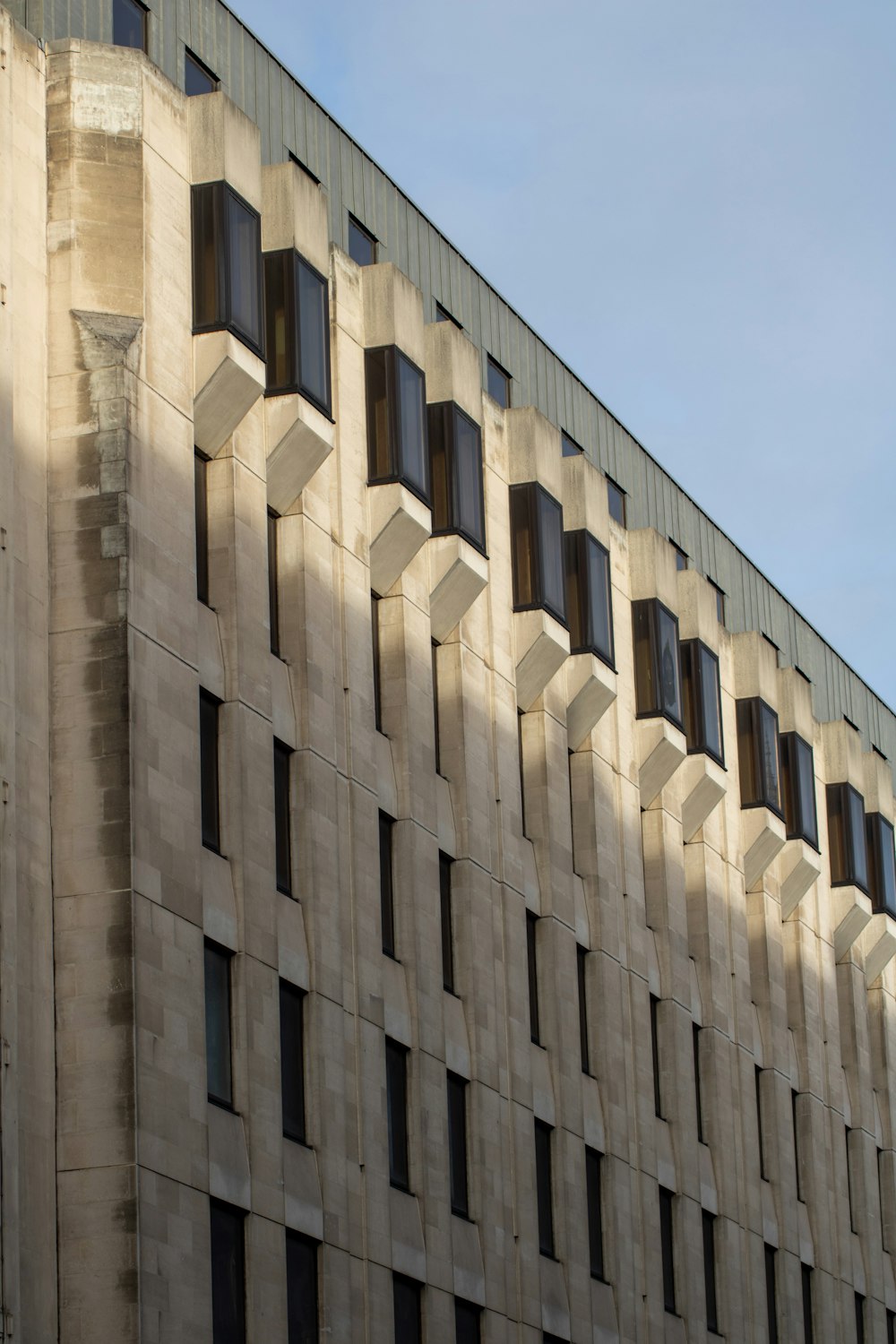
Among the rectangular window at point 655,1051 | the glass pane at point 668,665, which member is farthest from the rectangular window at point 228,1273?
the glass pane at point 668,665

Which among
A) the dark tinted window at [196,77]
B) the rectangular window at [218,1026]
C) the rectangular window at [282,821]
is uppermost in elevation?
the dark tinted window at [196,77]

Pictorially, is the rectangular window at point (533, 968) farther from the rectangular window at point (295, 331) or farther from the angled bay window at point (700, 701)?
the rectangular window at point (295, 331)

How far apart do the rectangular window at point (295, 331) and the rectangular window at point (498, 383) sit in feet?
38.1

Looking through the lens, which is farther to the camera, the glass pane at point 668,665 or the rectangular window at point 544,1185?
the glass pane at point 668,665

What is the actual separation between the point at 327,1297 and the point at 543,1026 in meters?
11.5

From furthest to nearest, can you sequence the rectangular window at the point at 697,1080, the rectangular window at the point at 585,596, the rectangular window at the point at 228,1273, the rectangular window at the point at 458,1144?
the rectangular window at the point at 697,1080 → the rectangular window at the point at 585,596 → the rectangular window at the point at 458,1144 → the rectangular window at the point at 228,1273

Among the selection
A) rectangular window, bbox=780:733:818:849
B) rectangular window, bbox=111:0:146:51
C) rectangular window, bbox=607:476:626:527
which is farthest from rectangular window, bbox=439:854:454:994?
rectangular window, bbox=780:733:818:849

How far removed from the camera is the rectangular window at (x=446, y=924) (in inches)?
1873

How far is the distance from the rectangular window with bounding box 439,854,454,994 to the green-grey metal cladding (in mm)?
12103

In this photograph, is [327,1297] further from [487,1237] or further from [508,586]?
[508,586]

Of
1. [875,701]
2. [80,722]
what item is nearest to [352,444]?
[80,722]

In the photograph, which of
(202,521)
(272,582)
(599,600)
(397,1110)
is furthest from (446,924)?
(599,600)

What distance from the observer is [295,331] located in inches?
1745

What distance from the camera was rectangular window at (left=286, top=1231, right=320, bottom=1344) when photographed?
131 ft
